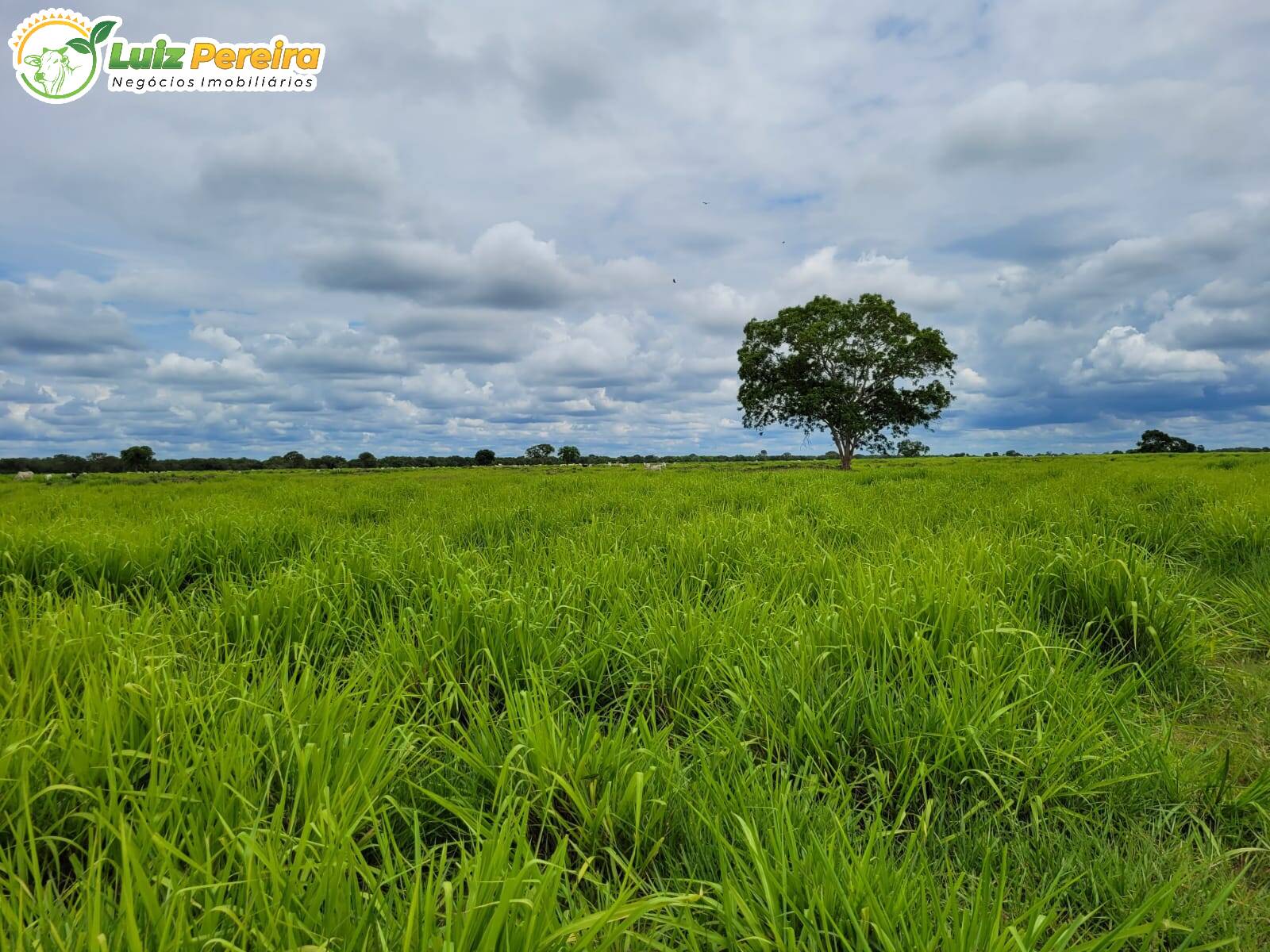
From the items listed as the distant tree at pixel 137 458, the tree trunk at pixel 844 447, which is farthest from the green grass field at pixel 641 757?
the distant tree at pixel 137 458

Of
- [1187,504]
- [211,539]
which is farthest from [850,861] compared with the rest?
[1187,504]

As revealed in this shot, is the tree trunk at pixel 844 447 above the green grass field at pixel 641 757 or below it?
above

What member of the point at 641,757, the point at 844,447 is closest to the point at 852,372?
the point at 844,447

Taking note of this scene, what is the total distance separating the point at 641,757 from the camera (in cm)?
214

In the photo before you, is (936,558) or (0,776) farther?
(936,558)

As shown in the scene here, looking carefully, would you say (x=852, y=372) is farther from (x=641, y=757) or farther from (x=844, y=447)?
(x=641, y=757)

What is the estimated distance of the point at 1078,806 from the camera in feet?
7.08

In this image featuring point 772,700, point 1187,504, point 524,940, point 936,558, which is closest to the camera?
point 524,940

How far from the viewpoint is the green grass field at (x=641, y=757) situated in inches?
58.2

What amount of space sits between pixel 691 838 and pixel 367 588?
9.66 feet

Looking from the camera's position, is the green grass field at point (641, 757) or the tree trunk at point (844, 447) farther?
the tree trunk at point (844, 447)

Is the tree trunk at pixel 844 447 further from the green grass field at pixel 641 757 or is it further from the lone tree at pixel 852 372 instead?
the green grass field at pixel 641 757

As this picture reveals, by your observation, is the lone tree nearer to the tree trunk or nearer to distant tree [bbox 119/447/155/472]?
the tree trunk

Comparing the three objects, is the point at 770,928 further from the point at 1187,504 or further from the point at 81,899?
the point at 1187,504
